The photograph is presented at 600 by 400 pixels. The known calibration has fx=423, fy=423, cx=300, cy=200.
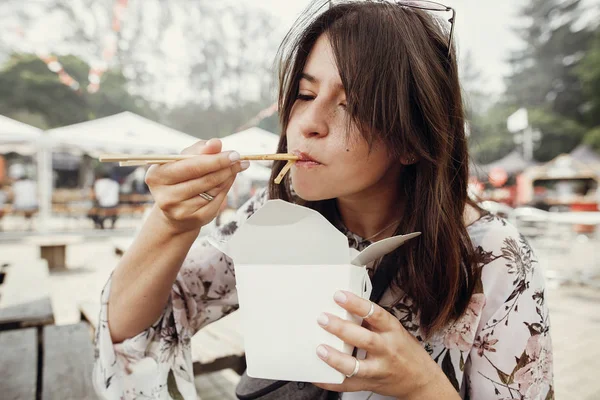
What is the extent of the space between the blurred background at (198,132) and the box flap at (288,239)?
29cm

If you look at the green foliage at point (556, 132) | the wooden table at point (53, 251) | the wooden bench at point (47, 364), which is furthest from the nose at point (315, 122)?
the green foliage at point (556, 132)

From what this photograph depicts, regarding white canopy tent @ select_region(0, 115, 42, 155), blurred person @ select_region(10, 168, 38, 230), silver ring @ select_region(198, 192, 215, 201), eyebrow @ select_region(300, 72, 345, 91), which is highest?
white canopy tent @ select_region(0, 115, 42, 155)

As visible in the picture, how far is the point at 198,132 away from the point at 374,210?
74.2 ft

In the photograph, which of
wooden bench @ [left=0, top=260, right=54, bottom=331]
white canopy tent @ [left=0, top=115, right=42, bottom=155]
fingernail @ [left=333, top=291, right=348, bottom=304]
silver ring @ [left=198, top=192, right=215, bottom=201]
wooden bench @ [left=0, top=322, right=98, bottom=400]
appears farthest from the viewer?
white canopy tent @ [left=0, top=115, right=42, bottom=155]

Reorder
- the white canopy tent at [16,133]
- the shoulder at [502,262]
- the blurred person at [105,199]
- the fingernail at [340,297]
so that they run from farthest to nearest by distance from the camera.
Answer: the blurred person at [105,199]
the white canopy tent at [16,133]
the shoulder at [502,262]
the fingernail at [340,297]

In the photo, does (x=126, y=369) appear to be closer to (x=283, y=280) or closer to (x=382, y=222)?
(x=283, y=280)

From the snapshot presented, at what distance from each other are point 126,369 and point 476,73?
43096 millimetres

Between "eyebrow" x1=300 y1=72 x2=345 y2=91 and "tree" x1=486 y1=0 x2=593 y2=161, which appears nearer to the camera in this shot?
"eyebrow" x1=300 y1=72 x2=345 y2=91

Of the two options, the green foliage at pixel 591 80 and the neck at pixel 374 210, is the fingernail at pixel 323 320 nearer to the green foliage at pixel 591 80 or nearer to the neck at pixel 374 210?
the neck at pixel 374 210

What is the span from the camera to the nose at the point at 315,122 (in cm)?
87

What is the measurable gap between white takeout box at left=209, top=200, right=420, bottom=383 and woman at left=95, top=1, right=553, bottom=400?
0.43 ft

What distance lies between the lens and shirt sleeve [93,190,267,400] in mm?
1018

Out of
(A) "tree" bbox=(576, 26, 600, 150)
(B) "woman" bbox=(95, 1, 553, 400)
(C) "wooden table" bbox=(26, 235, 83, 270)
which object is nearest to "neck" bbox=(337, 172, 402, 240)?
(B) "woman" bbox=(95, 1, 553, 400)

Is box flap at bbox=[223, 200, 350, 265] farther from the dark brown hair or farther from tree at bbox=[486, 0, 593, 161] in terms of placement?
tree at bbox=[486, 0, 593, 161]
